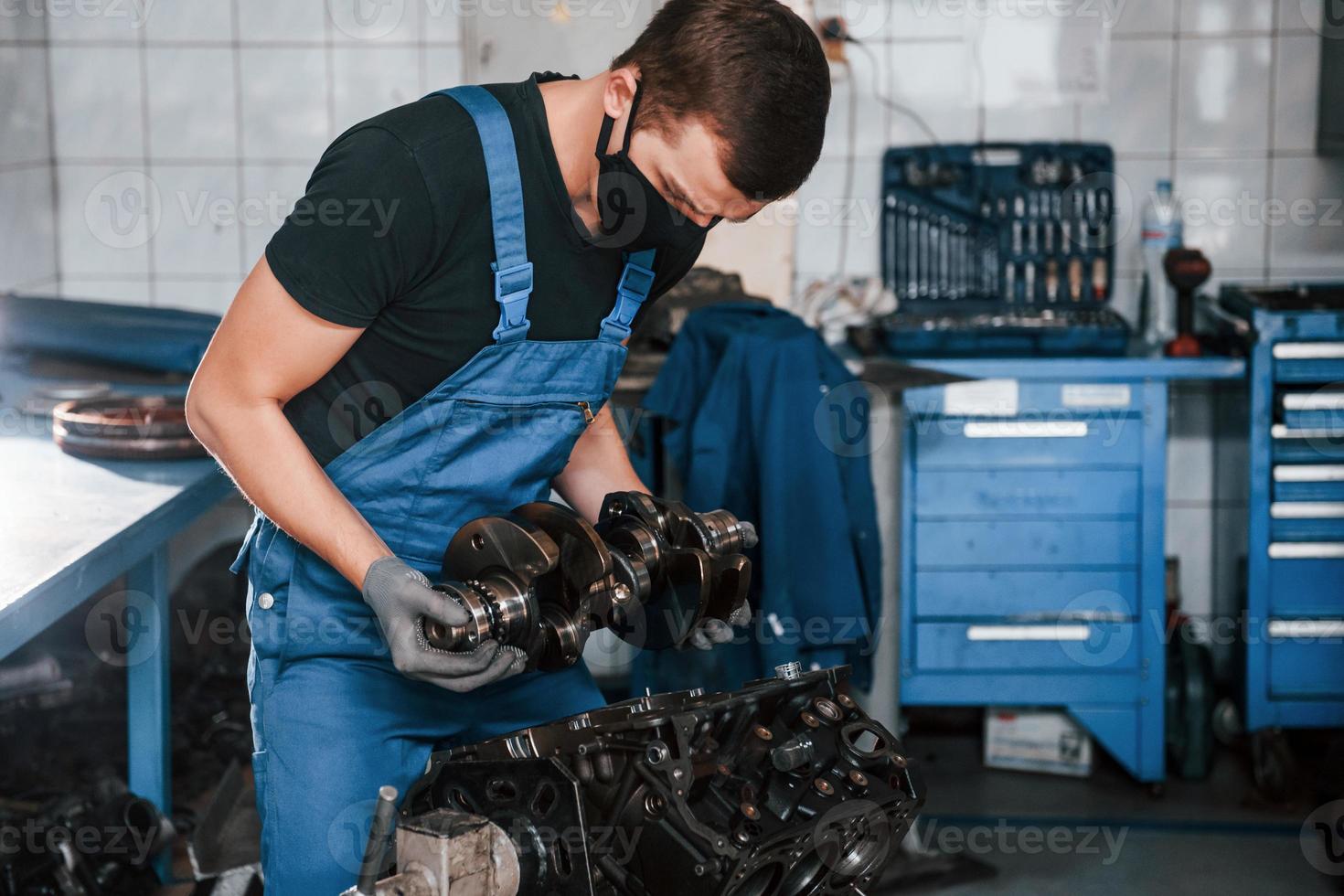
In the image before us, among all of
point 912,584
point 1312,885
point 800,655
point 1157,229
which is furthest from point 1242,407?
point 800,655

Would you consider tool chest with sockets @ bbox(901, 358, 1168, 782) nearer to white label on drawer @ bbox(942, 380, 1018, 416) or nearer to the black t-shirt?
white label on drawer @ bbox(942, 380, 1018, 416)

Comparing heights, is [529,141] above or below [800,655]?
above

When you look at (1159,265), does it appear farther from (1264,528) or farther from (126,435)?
(126,435)

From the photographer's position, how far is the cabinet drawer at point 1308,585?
3455 millimetres

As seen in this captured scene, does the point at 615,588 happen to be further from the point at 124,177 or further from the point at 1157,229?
the point at 124,177

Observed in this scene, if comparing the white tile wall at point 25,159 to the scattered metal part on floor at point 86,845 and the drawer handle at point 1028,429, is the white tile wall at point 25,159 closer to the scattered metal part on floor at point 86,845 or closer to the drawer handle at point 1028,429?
the scattered metal part on floor at point 86,845

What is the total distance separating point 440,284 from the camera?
1472mm

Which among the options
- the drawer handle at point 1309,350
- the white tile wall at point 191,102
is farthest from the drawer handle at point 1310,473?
the white tile wall at point 191,102

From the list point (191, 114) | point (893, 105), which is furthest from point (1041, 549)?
point (191, 114)

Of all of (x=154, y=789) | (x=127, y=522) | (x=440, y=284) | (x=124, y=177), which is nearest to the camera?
(x=440, y=284)

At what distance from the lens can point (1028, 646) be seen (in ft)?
11.4

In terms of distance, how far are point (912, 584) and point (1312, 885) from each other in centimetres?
109

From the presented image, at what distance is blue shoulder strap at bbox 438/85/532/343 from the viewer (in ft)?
4.73

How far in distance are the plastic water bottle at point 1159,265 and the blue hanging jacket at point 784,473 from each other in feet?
4.00
